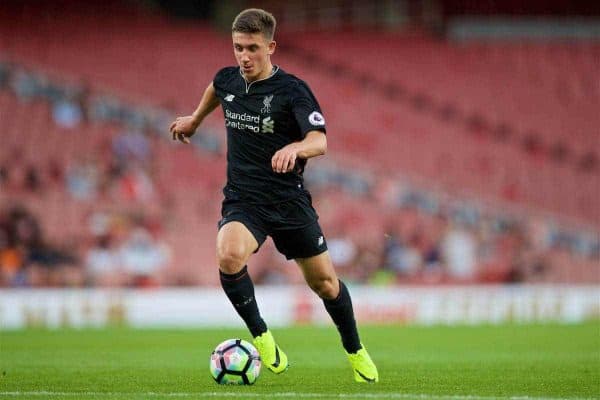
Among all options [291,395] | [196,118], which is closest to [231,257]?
[291,395]

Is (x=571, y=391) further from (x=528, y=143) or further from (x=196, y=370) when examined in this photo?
(x=528, y=143)

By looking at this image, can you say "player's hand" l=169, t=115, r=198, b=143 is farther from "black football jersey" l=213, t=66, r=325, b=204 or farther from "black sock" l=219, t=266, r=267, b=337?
"black sock" l=219, t=266, r=267, b=337

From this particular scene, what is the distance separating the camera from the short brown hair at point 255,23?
22.6ft

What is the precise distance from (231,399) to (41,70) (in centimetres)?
1718

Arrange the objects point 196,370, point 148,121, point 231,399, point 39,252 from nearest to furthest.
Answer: point 231,399 < point 196,370 < point 39,252 < point 148,121

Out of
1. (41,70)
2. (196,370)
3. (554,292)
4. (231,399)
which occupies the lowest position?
(554,292)

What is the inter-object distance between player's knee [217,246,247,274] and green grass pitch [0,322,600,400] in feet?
2.37

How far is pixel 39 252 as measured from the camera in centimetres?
1814

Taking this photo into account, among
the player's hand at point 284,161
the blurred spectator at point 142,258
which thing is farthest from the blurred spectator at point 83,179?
the player's hand at point 284,161

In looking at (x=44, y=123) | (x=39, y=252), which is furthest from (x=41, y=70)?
(x=39, y=252)

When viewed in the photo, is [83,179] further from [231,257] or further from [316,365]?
[231,257]

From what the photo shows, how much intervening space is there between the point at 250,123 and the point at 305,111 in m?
0.40

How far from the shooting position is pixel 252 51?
6965 mm

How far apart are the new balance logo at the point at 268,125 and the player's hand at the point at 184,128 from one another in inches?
26.5
